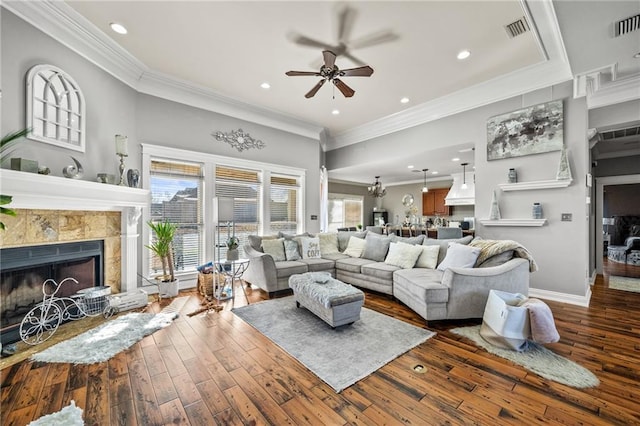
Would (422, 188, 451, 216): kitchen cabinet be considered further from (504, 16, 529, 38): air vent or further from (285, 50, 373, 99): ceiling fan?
(285, 50, 373, 99): ceiling fan

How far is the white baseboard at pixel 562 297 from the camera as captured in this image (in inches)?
143

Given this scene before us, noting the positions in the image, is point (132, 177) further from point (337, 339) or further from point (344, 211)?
point (344, 211)

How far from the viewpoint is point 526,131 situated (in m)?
4.01

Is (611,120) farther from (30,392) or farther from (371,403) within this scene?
(30,392)

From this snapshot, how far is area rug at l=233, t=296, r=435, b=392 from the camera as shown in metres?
2.18

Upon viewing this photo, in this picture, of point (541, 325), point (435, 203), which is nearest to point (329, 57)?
point (541, 325)

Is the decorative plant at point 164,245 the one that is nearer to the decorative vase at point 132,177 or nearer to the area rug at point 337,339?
the decorative vase at point 132,177

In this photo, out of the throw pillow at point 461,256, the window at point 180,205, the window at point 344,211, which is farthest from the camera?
the window at point 344,211

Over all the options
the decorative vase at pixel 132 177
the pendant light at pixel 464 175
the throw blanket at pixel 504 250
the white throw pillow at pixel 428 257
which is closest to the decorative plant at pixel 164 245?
the decorative vase at pixel 132 177

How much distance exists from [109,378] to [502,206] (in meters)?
5.38

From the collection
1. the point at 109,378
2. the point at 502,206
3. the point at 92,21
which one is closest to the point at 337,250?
the point at 502,206

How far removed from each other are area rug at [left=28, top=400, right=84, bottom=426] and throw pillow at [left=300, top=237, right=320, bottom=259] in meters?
3.47

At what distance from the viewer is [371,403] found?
1790 mm

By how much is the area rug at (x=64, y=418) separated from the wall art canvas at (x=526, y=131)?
5.64 meters
